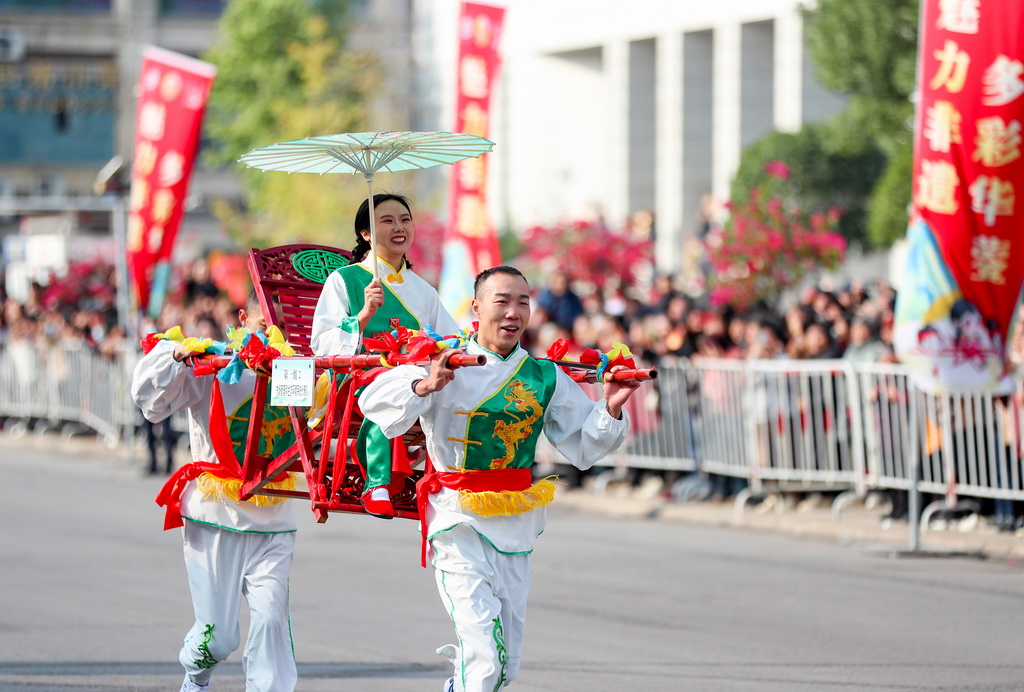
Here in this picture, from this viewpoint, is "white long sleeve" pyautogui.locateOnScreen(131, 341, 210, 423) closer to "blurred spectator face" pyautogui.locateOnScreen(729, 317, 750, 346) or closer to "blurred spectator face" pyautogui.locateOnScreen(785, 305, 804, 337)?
"blurred spectator face" pyautogui.locateOnScreen(785, 305, 804, 337)

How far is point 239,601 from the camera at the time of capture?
648 centimetres

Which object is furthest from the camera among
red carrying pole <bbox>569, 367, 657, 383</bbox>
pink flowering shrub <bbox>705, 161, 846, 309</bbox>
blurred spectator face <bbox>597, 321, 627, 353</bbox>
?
pink flowering shrub <bbox>705, 161, 846, 309</bbox>

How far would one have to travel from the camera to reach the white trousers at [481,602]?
5414mm

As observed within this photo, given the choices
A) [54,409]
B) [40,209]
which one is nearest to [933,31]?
[54,409]

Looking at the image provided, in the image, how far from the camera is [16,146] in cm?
5756

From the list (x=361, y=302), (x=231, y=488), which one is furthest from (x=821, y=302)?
(x=231, y=488)

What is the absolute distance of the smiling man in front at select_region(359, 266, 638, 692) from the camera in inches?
215

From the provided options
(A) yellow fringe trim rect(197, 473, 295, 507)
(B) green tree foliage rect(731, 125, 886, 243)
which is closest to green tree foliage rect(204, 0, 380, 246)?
(B) green tree foliage rect(731, 125, 886, 243)

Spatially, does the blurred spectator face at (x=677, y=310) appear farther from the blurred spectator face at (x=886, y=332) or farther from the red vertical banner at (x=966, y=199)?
the red vertical banner at (x=966, y=199)

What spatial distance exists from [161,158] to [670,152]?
18848mm

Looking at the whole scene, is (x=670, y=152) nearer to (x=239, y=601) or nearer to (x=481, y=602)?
(x=239, y=601)

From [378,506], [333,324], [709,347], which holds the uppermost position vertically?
[333,324]

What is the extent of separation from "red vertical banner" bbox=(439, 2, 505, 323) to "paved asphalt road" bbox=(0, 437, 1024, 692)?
3.80m

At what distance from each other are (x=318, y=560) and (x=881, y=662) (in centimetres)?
476
